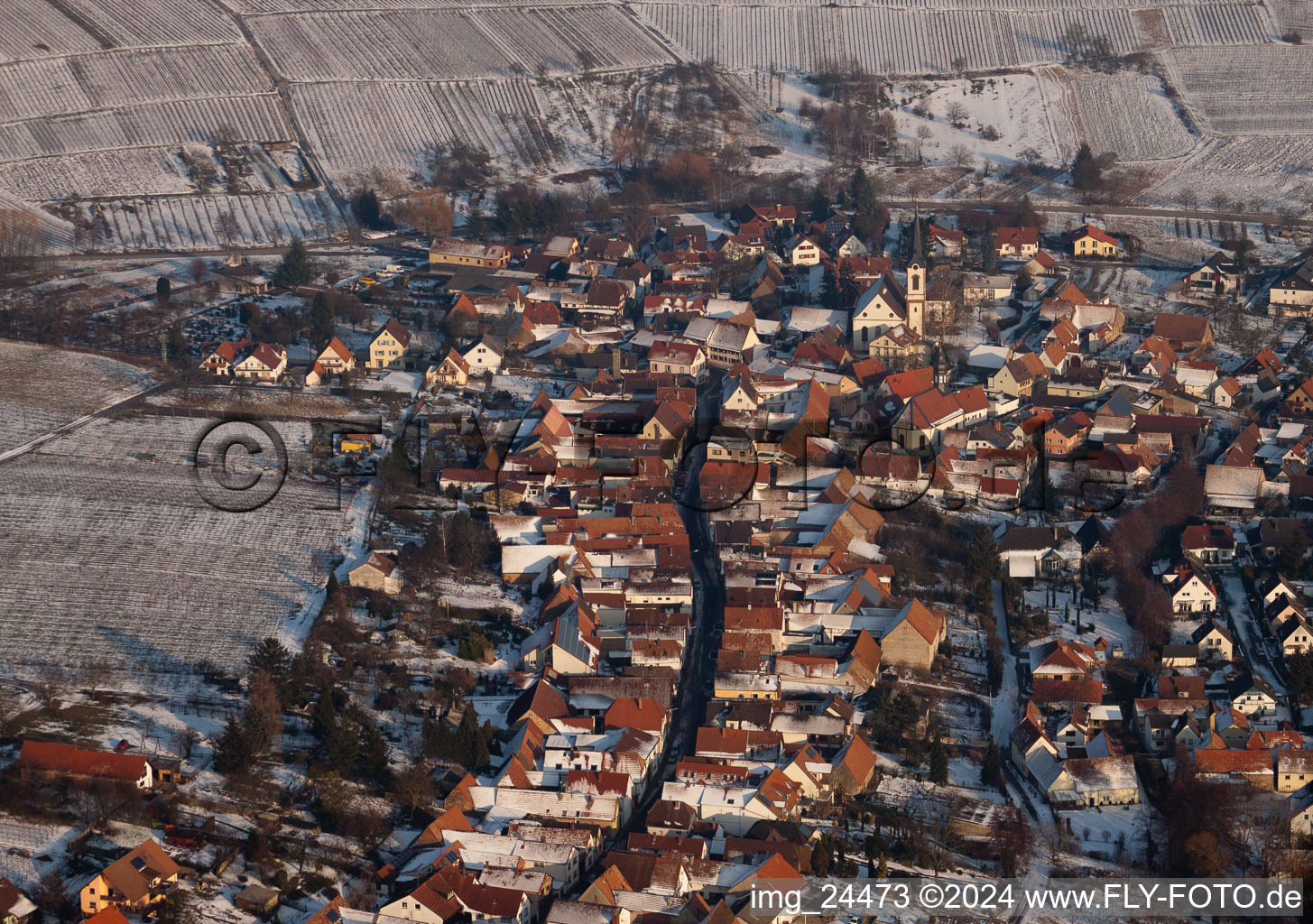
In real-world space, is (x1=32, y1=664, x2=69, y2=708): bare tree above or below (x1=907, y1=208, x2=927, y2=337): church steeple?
below

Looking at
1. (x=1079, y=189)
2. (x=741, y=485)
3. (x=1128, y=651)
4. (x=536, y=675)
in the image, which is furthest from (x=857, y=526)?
(x=1079, y=189)

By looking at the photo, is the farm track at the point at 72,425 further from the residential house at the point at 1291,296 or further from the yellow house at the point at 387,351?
the residential house at the point at 1291,296

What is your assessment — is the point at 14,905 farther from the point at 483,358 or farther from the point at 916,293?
the point at 916,293

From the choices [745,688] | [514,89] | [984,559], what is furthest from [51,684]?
[514,89]

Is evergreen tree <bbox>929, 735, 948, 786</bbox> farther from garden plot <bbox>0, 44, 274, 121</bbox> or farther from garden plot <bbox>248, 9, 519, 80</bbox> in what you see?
garden plot <bbox>248, 9, 519, 80</bbox>

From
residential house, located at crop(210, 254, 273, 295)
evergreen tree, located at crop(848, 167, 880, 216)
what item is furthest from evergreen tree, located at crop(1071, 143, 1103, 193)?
residential house, located at crop(210, 254, 273, 295)

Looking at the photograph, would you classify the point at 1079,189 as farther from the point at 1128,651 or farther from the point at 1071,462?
the point at 1128,651

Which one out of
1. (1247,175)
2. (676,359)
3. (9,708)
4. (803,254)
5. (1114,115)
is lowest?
(9,708)
